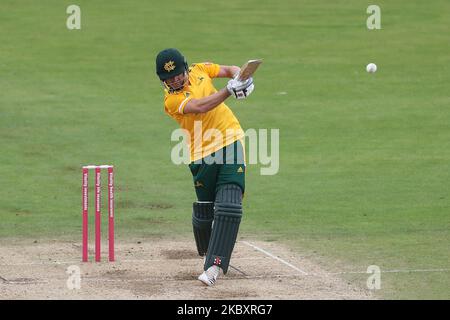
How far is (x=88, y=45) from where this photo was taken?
26328 mm

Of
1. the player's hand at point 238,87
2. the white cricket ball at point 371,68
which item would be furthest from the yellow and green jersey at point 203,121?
the white cricket ball at point 371,68

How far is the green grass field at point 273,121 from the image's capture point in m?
13.3

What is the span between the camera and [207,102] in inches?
402

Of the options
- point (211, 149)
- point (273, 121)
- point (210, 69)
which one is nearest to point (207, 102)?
point (211, 149)

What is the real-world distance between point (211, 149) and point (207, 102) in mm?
626

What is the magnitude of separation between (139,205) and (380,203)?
3323 mm

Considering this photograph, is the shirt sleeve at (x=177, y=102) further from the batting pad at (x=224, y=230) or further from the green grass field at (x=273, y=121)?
the green grass field at (x=273, y=121)

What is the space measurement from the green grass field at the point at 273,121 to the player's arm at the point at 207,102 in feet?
7.54

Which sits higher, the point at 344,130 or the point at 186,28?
the point at 186,28

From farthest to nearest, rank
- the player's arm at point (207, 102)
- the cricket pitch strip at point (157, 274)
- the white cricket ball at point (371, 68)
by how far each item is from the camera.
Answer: the white cricket ball at point (371, 68) → the player's arm at point (207, 102) → the cricket pitch strip at point (157, 274)

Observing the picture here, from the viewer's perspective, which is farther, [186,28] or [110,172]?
[186,28]

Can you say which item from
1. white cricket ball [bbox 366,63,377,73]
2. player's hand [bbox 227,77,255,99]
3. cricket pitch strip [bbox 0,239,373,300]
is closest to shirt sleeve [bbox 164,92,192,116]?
player's hand [bbox 227,77,255,99]
